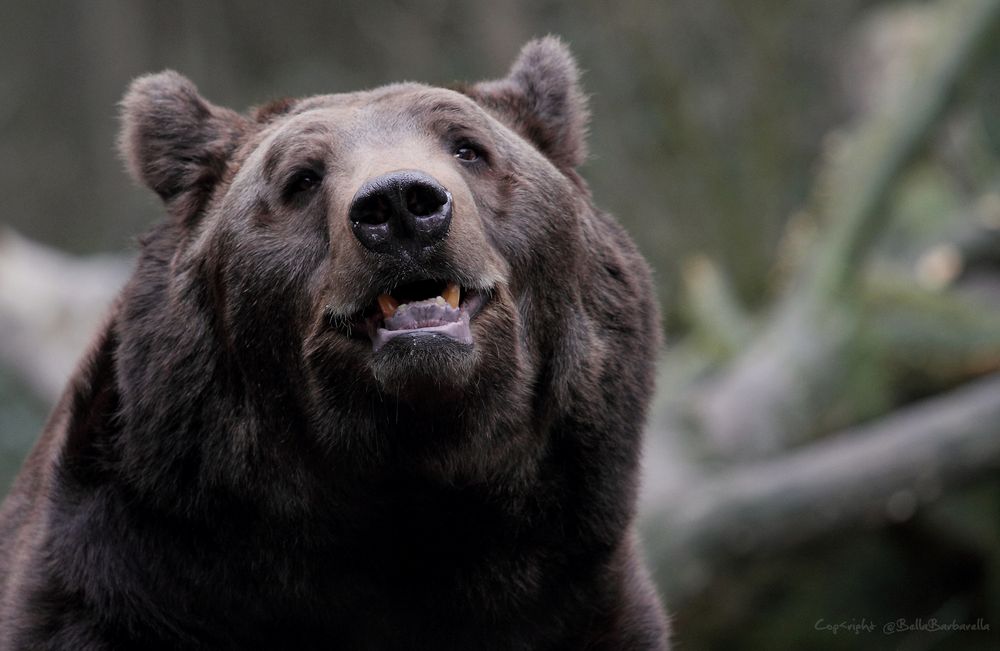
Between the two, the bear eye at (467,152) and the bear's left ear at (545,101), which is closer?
the bear eye at (467,152)

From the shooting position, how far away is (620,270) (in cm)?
430

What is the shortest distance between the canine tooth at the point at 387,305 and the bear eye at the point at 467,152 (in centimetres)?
62

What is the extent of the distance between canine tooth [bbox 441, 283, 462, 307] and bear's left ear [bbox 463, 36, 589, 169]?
1.04 meters

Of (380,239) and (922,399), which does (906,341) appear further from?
(380,239)

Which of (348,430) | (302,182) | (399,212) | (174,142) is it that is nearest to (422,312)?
(399,212)

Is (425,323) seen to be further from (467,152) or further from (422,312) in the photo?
(467,152)

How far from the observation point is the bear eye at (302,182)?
3.84 m

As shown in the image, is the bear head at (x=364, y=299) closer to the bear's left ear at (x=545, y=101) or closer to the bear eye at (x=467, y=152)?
the bear eye at (x=467, y=152)

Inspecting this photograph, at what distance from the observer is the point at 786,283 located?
10.1 metres

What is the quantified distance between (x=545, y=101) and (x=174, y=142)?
1.22 metres

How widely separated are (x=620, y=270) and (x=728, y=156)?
1073 cm

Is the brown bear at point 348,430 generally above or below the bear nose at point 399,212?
below

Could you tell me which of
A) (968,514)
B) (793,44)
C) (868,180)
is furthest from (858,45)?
(968,514)

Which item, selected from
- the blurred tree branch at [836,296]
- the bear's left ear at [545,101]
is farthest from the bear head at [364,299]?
the blurred tree branch at [836,296]
